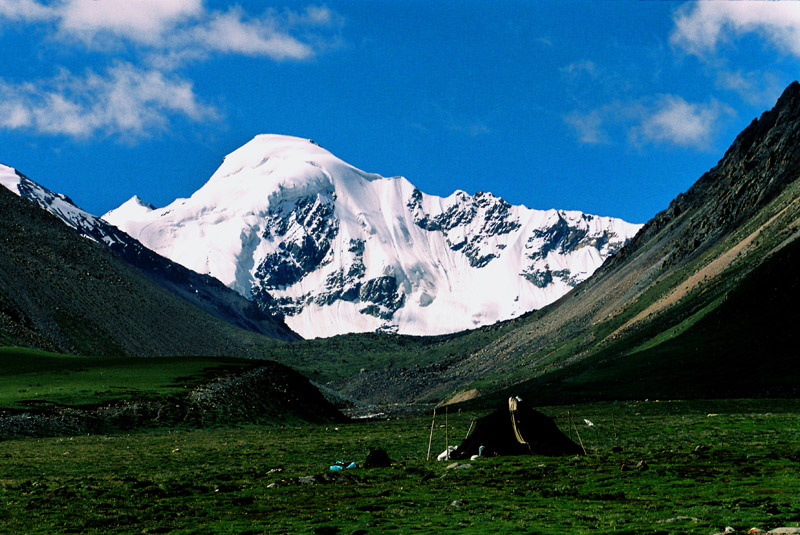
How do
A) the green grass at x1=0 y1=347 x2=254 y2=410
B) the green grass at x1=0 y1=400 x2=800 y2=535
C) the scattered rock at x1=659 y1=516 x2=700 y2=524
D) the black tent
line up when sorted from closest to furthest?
the scattered rock at x1=659 y1=516 x2=700 y2=524, the green grass at x1=0 y1=400 x2=800 y2=535, the black tent, the green grass at x1=0 y1=347 x2=254 y2=410

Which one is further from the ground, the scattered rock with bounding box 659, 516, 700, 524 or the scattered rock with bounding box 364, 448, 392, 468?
the scattered rock with bounding box 364, 448, 392, 468

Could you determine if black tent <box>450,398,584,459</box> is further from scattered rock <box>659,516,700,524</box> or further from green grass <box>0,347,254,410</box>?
green grass <box>0,347,254,410</box>

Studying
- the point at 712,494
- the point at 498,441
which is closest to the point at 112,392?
the point at 498,441

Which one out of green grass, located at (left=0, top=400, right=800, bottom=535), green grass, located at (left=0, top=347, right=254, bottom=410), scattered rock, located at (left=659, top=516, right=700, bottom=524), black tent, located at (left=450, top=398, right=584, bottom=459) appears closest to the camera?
scattered rock, located at (left=659, top=516, right=700, bottom=524)

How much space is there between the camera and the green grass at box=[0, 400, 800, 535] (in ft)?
96.9

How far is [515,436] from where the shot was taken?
51.8 metres

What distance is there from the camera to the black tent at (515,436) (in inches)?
2010

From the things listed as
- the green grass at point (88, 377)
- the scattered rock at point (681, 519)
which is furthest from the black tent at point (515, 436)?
the green grass at point (88, 377)

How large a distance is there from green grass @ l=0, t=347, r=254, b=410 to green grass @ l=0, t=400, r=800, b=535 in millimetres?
27441

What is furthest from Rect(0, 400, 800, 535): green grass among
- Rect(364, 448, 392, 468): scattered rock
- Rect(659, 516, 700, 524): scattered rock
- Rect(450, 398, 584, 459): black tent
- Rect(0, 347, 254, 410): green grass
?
Rect(0, 347, 254, 410): green grass

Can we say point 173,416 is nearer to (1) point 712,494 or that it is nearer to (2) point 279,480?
(2) point 279,480

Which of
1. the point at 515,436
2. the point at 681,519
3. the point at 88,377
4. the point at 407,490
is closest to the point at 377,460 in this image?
the point at 515,436

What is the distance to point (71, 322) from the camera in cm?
18800

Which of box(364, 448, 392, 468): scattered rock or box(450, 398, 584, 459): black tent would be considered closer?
box(364, 448, 392, 468): scattered rock
